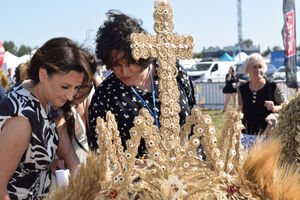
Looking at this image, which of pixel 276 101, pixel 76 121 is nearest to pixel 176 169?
pixel 76 121

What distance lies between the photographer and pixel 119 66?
1.71m

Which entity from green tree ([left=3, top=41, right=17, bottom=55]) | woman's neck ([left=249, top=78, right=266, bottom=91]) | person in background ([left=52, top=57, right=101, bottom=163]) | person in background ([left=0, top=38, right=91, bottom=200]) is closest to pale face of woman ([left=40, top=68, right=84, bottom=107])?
person in background ([left=0, top=38, right=91, bottom=200])

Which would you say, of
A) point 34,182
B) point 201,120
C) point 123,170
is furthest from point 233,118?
point 34,182

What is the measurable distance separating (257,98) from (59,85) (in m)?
2.45

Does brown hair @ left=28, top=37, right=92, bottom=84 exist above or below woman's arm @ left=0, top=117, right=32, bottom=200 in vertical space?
above

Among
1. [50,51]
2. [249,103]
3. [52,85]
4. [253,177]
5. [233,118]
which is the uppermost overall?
[50,51]

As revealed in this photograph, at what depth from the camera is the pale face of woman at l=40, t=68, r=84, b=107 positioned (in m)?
1.57

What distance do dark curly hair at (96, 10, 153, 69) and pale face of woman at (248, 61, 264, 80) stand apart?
2115 mm

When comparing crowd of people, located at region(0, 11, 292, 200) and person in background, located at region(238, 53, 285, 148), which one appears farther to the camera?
person in background, located at region(238, 53, 285, 148)

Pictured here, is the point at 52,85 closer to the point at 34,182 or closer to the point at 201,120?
the point at 34,182

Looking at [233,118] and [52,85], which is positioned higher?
[52,85]

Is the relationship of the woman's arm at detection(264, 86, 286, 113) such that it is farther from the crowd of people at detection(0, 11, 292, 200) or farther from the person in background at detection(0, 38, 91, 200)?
the person in background at detection(0, 38, 91, 200)

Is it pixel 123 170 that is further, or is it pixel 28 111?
pixel 28 111

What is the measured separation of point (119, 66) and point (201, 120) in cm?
63
